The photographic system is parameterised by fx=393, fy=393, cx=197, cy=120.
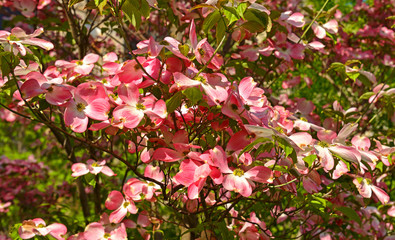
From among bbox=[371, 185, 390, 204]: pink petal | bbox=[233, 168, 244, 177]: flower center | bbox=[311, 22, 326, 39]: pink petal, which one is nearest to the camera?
bbox=[233, 168, 244, 177]: flower center

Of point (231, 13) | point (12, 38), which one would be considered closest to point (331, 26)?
point (231, 13)

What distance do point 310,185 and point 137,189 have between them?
1.89 feet

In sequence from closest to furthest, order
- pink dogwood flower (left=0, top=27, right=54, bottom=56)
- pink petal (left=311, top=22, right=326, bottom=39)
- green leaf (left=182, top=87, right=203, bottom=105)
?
1. green leaf (left=182, top=87, right=203, bottom=105)
2. pink dogwood flower (left=0, top=27, right=54, bottom=56)
3. pink petal (left=311, top=22, right=326, bottom=39)

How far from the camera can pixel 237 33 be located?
56.8 inches

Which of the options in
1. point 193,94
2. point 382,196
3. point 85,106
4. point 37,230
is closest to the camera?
point 193,94

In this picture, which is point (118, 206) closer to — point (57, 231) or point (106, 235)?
point (106, 235)

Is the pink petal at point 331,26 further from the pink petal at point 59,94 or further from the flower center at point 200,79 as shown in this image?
the pink petal at point 59,94

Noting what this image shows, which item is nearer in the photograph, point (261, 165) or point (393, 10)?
point (261, 165)

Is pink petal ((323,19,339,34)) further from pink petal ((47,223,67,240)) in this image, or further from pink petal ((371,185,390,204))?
pink petal ((47,223,67,240))

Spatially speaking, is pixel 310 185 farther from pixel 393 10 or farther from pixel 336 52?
pixel 393 10

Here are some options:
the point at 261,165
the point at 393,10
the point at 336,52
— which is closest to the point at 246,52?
the point at 261,165

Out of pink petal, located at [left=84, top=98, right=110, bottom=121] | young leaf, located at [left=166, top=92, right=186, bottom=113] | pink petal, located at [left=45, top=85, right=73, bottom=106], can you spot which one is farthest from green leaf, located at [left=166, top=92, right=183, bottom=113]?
pink petal, located at [left=45, top=85, right=73, bottom=106]

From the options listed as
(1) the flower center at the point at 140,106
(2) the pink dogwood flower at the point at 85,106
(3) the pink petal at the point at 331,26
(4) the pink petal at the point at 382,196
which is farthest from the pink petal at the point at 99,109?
(3) the pink petal at the point at 331,26

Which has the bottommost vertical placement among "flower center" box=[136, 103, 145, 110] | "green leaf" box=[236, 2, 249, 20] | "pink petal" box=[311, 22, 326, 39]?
"flower center" box=[136, 103, 145, 110]
